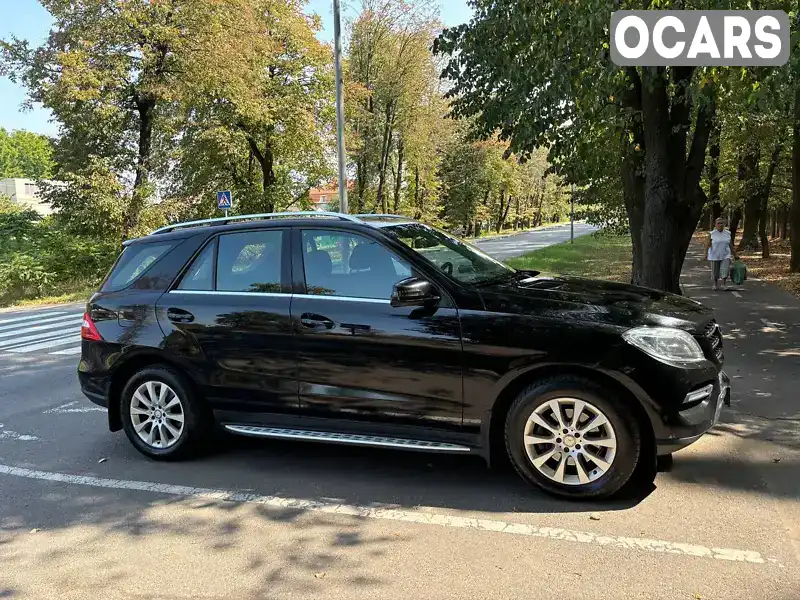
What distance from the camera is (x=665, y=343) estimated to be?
3988mm

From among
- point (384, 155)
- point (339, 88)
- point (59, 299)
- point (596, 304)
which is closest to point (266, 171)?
point (384, 155)

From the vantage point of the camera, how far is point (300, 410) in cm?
466

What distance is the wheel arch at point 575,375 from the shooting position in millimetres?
3945

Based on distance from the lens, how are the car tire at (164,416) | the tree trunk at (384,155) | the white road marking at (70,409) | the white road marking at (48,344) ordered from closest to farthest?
the car tire at (164,416) < the white road marking at (70,409) < the white road marking at (48,344) < the tree trunk at (384,155)

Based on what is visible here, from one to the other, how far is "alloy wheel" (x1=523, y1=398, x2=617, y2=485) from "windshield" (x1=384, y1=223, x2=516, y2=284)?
3.46 ft

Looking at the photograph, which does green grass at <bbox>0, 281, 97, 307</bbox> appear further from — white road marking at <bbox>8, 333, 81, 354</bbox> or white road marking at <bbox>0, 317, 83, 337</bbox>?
white road marking at <bbox>8, 333, 81, 354</bbox>

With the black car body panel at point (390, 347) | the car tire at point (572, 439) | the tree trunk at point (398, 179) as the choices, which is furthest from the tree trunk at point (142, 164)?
the car tire at point (572, 439)

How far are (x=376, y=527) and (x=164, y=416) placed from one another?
2.13m

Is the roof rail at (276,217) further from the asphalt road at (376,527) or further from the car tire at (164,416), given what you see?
the asphalt road at (376,527)

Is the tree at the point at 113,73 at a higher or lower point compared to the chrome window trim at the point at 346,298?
higher

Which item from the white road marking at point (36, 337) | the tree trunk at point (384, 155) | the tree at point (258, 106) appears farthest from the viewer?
the tree trunk at point (384, 155)

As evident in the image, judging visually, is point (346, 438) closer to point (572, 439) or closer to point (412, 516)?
point (412, 516)

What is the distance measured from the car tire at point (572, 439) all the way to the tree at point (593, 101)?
4.19 meters

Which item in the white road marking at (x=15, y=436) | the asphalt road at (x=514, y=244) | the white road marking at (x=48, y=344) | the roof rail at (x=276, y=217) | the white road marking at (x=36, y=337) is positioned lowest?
the white road marking at (x=15, y=436)
